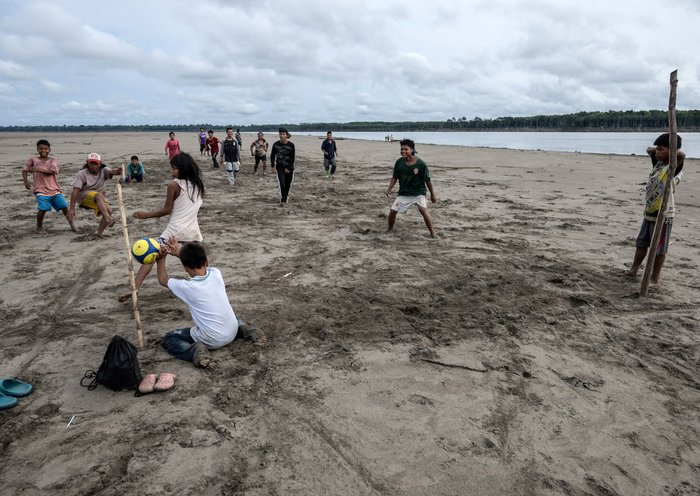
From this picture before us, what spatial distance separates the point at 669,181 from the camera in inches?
216

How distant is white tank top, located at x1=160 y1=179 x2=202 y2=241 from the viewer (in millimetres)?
5281

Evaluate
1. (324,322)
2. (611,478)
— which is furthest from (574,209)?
(611,478)

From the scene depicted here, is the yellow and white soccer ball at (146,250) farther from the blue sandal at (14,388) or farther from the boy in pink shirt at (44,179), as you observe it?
the boy in pink shirt at (44,179)

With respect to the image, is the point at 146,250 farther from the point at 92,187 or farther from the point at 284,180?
the point at 284,180

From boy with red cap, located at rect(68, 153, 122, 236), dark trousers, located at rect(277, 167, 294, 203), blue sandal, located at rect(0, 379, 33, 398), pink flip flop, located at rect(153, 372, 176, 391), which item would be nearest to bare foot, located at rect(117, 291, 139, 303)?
blue sandal, located at rect(0, 379, 33, 398)

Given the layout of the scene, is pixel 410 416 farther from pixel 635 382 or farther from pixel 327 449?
pixel 635 382

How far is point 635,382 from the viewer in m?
3.90

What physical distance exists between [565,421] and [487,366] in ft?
2.79

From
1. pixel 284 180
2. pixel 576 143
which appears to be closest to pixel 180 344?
pixel 284 180

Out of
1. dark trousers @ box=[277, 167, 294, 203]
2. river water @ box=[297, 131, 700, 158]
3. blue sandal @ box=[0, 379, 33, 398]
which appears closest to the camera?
blue sandal @ box=[0, 379, 33, 398]

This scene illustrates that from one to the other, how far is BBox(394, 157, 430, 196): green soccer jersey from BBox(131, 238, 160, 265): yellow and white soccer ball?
475 cm

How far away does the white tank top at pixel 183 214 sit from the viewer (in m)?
5.28

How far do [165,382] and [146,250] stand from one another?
1791mm

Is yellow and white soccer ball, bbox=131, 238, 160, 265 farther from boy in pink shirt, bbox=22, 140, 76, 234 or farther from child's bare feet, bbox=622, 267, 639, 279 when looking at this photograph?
child's bare feet, bbox=622, 267, 639, 279
